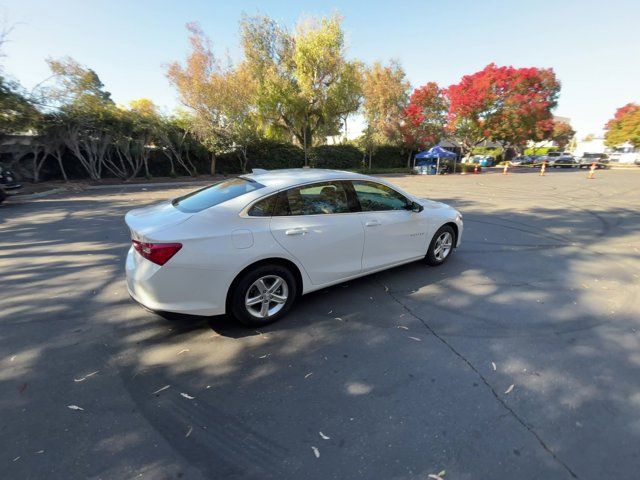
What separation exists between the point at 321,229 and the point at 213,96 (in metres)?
20.1

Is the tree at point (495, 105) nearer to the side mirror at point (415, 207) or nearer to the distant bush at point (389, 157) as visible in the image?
the distant bush at point (389, 157)

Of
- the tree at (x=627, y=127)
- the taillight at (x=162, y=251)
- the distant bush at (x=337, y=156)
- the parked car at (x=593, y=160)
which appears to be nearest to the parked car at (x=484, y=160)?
the parked car at (x=593, y=160)

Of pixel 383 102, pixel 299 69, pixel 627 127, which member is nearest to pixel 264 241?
pixel 299 69

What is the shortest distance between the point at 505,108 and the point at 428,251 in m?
33.8

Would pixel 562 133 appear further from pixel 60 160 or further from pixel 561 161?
pixel 60 160

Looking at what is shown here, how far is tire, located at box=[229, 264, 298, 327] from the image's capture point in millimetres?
3146

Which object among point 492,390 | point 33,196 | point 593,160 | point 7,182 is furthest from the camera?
point 593,160

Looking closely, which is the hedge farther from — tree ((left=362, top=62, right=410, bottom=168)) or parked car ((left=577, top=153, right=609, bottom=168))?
parked car ((left=577, top=153, right=609, bottom=168))

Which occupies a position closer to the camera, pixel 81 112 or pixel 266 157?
pixel 81 112

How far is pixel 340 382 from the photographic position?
8.66 feet

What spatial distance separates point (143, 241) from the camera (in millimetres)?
2916

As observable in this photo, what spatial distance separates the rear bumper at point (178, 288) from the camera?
2861 millimetres

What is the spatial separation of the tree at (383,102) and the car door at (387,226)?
26799 mm

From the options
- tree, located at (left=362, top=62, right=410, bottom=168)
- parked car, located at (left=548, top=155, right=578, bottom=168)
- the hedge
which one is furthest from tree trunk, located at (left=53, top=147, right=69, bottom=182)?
parked car, located at (left=548, top=155, right=578, bottom=168)
